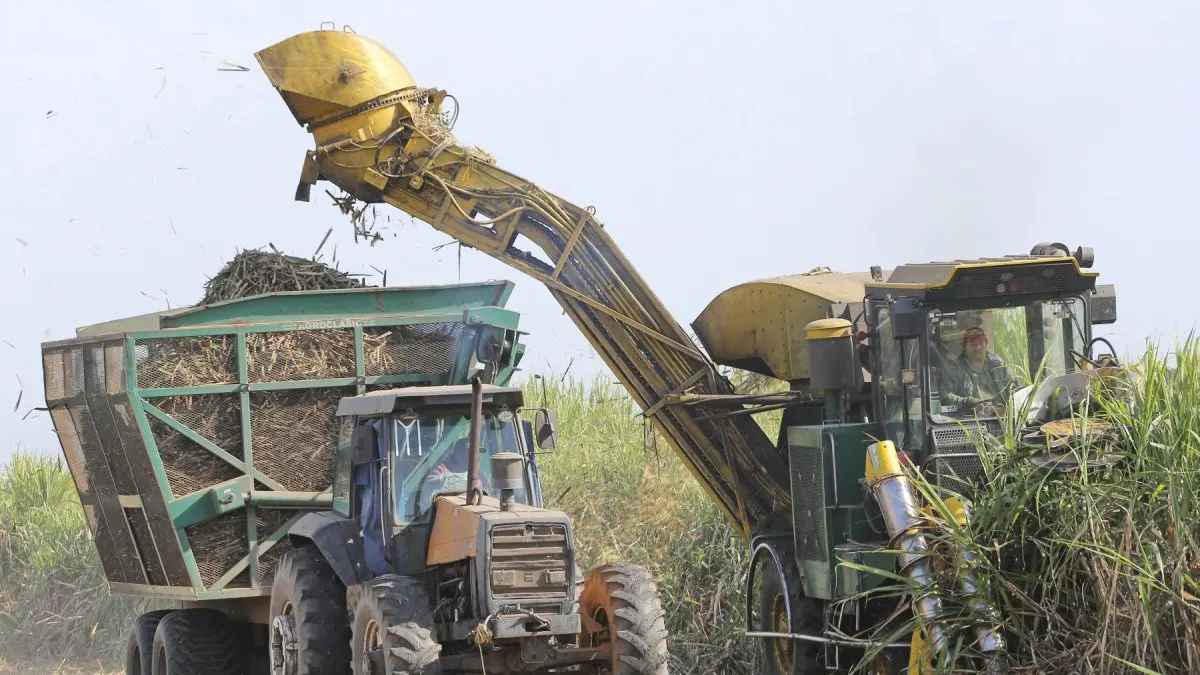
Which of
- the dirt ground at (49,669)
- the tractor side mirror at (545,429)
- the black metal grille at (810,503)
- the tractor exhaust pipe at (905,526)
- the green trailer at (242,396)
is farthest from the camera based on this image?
the dirt ground at (49,669)

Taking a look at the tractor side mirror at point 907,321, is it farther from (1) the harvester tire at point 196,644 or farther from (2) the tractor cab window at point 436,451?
(1) the harvester tire at point 196,644

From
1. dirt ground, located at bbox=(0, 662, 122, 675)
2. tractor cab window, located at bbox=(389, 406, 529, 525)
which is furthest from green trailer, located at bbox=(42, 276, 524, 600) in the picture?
dirt ground, located at bbox=(0, 662, 122, 675)

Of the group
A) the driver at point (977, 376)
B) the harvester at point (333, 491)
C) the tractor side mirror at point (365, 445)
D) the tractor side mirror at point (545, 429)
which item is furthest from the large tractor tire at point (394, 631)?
the driver at point (977, 376)

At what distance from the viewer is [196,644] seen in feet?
37.3

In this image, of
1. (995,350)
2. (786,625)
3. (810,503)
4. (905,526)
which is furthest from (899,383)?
(786,625)

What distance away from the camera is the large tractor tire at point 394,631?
865cm

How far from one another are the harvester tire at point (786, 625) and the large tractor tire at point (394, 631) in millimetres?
2208

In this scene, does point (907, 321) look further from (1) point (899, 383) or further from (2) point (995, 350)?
(2) point (995, 350)

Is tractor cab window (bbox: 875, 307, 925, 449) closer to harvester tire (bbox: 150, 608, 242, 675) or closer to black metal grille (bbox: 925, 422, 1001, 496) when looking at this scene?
black metal grille (bbox: 925, 422, 1001, 496)

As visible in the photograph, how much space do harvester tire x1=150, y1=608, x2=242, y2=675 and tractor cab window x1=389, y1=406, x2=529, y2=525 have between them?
2.47 m

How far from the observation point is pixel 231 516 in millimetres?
11203

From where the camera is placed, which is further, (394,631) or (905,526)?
(394,631)

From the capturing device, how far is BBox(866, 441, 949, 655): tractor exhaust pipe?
24.1ft

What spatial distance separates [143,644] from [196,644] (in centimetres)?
77
